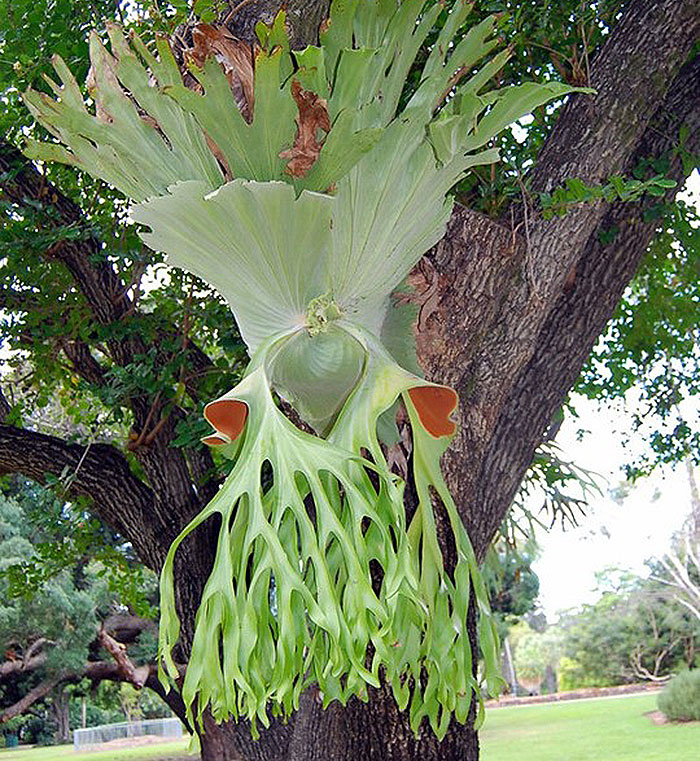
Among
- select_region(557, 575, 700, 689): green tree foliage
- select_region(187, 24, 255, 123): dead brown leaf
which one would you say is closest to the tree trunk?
select_region(557, 575, 700, 689): green tree foliage

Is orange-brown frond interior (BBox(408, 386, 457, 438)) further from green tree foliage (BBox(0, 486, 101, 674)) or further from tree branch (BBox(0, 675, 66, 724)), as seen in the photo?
green tree foliage (BBox(0, 486, 101, 674))

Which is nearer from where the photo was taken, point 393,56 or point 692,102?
point 393,56

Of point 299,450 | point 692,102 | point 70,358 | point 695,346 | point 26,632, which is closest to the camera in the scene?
point 299,450

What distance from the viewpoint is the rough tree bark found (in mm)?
1482

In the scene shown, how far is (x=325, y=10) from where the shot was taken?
1.55m

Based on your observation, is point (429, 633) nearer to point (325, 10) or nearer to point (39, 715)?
point (325, 10)

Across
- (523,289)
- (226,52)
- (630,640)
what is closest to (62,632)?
(523,289)

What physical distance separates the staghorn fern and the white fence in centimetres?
1312

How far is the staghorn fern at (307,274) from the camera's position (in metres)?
0.89

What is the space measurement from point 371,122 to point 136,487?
1678 mm

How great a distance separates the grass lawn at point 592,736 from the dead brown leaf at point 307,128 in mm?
9906

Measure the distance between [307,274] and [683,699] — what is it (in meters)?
13.0

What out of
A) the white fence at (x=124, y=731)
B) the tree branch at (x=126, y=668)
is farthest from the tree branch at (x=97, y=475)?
the white fence at (x=124, y=731)

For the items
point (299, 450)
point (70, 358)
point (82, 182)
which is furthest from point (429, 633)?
point (82, 182)
